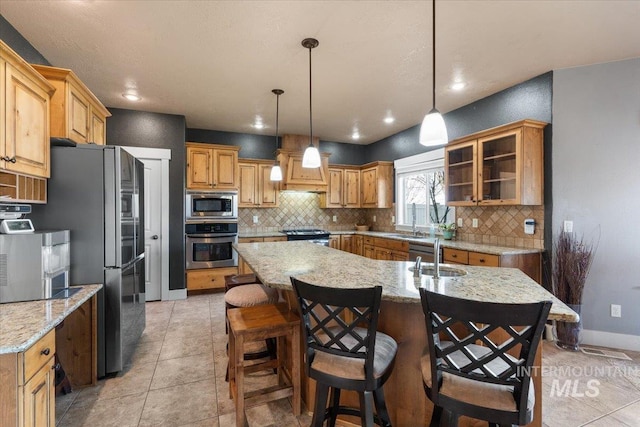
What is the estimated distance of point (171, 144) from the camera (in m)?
4.46

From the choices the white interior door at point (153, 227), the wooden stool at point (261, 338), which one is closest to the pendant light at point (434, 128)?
the wooden stool at point (261, 338)

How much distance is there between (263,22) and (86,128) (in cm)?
181

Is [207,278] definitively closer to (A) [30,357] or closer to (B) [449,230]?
(A) [30,357]

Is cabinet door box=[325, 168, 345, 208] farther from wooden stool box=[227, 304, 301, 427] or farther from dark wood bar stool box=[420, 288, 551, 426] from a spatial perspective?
dark wood bar stool box=[420, 288, 551, 426]

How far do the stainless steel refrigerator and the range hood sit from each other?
10.6ft

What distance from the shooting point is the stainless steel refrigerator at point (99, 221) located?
2.22 meters

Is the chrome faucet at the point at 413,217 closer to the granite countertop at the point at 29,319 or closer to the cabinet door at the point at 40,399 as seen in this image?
the granite countertop at the point at 29,319

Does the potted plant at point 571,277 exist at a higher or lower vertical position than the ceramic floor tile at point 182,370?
higher

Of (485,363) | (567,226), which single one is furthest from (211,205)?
(567,226)

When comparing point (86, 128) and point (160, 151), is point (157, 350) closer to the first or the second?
point (86, 128)

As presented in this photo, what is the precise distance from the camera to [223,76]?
3.23 m

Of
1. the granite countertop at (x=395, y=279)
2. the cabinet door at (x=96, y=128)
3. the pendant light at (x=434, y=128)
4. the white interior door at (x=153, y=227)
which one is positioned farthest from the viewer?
the white interior door at (x=153, y=227)

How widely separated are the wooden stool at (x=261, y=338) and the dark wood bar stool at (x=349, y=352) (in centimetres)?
43

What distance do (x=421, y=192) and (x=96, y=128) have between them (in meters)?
4.58
